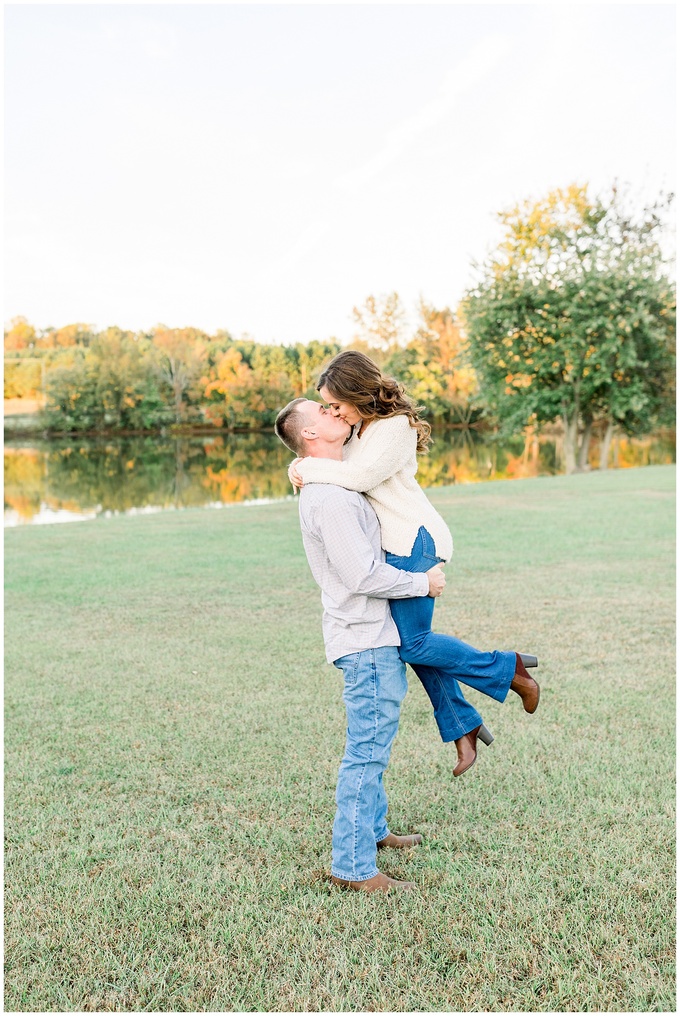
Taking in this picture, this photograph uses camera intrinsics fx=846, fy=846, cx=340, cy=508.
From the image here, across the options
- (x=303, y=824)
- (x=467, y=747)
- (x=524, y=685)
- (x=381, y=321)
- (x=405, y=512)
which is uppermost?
(x=381, y=321)

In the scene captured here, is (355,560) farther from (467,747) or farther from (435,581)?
(467,747)

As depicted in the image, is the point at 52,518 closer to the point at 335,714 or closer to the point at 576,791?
the point at 335,714

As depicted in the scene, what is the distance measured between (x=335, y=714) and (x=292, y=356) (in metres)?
46.7

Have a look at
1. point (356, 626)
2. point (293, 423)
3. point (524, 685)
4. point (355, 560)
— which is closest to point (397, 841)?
point (524, 685)

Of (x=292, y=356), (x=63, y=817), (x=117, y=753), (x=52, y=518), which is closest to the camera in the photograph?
(x=63, y=817)

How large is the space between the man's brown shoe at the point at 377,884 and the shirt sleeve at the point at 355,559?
0.94 m

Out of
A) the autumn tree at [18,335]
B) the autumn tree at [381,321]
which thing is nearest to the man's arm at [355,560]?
the autumn tree at [381,321]

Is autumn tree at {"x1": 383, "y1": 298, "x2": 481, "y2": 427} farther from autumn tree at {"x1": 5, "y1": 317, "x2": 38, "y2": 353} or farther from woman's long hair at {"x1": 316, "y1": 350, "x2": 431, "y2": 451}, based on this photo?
woman's long hair at {"x1": 316, "y1": 350, "x2": 431, "y2": 451}

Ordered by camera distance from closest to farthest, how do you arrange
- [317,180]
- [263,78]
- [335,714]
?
[335,714], [263,78], [317,180]

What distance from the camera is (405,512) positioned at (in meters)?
2.89

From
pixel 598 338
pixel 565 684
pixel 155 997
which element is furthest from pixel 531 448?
pixel 155 997

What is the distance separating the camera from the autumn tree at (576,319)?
2797cm

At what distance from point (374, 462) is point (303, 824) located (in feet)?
4.96

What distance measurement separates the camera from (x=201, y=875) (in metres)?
2.92
